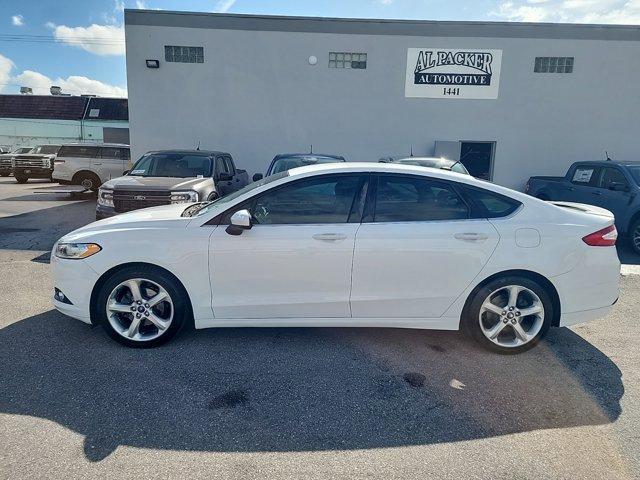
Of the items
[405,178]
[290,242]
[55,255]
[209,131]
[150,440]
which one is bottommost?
[150,440]

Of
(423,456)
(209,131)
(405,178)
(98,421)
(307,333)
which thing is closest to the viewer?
(423,456)

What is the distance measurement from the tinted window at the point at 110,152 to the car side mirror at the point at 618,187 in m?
14.9

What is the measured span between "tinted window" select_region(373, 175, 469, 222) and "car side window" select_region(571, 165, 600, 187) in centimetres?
635

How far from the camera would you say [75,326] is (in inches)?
153

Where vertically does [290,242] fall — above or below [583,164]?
below

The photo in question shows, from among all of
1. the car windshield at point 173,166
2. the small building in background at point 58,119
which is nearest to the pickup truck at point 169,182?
the car windshield at point 173,166

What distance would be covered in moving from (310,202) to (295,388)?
148cm

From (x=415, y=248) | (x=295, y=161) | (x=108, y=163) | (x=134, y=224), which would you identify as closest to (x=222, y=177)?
(x=295, y=161)

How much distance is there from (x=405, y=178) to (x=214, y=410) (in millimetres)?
2341

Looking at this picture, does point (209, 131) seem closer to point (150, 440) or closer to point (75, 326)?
point (75, 326)

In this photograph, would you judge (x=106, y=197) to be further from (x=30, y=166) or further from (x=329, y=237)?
(x=30, y=166)

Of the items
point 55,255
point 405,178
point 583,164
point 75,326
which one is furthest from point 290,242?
point 583,164

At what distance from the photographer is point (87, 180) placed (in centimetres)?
1470

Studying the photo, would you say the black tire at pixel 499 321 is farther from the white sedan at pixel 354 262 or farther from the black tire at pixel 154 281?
the black tire at pixel 154 281
